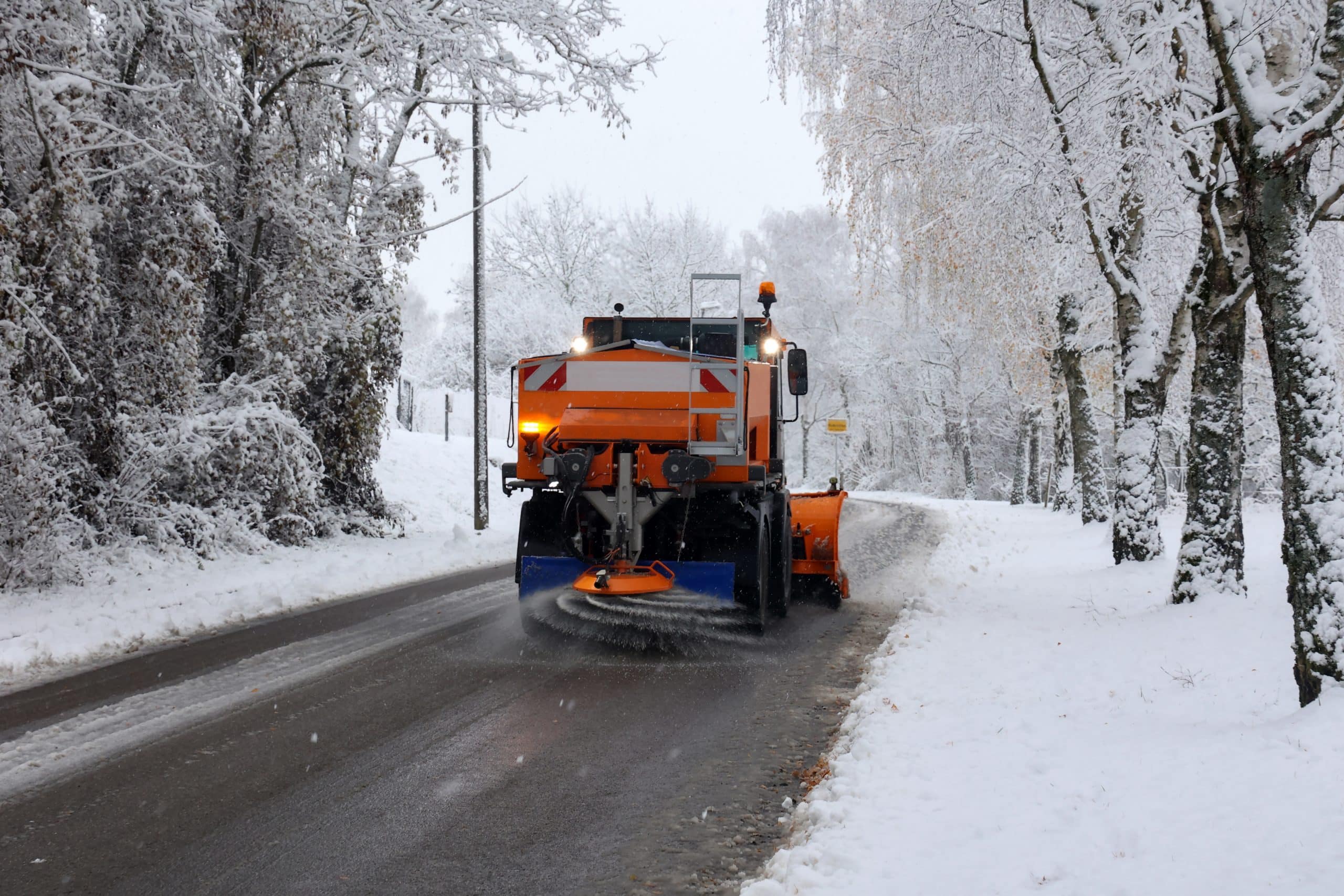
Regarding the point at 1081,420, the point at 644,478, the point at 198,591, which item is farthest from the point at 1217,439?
the point at 1081,420

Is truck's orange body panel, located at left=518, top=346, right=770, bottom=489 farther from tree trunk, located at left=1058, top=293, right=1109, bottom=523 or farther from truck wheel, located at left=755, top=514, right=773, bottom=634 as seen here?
tree trunk, located at left=1058, top=293, right=1109, bottom=523

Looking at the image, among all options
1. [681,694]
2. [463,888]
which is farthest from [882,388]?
[463,888]

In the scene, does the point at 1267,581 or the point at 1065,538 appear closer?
the point at 1267,581

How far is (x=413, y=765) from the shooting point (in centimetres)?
508

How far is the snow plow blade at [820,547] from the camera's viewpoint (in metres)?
10.7

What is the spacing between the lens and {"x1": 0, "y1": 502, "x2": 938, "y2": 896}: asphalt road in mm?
3867

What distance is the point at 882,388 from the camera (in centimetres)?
4466

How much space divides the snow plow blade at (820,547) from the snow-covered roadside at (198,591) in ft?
16.6

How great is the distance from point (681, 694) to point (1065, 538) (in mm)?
12796

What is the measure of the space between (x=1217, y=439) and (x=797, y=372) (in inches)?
144

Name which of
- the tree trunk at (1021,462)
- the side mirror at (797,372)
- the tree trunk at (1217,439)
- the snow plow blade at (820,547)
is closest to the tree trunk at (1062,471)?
the tree trunk at (1021,462)

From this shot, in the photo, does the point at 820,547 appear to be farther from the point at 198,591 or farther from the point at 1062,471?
the point at 1062,471

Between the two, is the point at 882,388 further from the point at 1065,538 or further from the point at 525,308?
the point at 1065,538

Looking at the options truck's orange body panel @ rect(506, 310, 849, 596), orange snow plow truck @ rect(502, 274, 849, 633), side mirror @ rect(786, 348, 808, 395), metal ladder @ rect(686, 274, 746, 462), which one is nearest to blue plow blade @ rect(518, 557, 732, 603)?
orange snow plow truck @ rect(502, 274, 849, 633)
